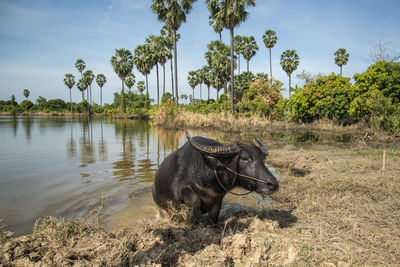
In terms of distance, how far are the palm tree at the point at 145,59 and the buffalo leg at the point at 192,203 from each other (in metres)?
39.4

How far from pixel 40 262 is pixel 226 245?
185 cm

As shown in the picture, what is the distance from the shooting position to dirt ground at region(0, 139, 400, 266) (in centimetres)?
211

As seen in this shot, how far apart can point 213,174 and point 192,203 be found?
0.48m

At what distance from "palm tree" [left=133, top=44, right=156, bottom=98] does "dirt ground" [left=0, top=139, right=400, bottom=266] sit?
130ft

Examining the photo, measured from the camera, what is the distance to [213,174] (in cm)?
297

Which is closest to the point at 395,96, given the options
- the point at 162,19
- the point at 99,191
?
the point at 99,191

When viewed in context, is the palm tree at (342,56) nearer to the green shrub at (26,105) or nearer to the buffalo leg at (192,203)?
the buffalo leg at (192,203)

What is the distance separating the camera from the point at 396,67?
46.4 feet

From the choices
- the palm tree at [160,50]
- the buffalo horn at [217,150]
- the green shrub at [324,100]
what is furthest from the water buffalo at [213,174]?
the palm tree at [160,50]

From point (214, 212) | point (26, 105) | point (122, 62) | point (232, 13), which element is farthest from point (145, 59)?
point (26, 105)

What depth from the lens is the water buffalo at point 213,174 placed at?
2803 mm

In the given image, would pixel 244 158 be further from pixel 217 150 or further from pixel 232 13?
pixel 232 13

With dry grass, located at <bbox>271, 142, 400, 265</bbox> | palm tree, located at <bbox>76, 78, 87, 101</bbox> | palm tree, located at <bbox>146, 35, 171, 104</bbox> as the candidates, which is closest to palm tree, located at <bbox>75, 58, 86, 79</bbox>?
palm tree, located at <bbox>76, 78, 87, 101</bbox>

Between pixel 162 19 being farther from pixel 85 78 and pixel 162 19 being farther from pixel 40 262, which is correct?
pixel 85 78
